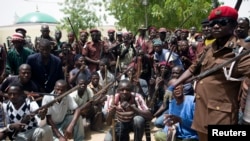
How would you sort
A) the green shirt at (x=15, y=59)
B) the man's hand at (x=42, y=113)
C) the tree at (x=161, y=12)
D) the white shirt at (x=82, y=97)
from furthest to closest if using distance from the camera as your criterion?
the tree at (x=161, y=12) < the green shirt at (x=15, y=59) < the white shirt at (x=82, y=97) < the man's hand at (x=42, y=113)

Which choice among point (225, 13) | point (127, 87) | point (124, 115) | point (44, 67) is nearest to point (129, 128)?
point (124, 115)

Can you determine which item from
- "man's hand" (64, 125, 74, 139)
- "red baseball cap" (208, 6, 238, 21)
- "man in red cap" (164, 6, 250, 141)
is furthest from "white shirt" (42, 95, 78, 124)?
"red baseball cap" (208, 6, 238, 21)

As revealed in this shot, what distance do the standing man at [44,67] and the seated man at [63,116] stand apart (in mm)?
468

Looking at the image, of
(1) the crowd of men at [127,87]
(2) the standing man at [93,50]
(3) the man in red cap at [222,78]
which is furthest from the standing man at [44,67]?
(3) the man in red cap at [222,78]

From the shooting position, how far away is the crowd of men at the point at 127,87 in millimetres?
2969

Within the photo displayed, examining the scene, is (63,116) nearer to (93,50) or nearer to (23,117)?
(23,117)

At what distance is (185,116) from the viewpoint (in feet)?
13.8

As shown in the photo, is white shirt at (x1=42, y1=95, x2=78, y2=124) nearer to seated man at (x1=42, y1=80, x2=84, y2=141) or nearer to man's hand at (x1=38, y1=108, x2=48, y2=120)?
seated man at (x1=42, y1=80, x2=84, y2=141)

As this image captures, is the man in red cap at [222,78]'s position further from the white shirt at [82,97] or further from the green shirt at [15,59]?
the green shirt at [15,59]

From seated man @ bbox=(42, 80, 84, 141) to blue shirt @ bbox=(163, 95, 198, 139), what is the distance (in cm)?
153

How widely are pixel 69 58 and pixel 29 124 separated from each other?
326 centimetres

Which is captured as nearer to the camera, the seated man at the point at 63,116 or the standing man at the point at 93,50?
the seated man at the point at 63,116

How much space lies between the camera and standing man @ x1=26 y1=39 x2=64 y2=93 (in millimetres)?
5203

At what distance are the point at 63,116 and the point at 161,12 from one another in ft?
37.4
